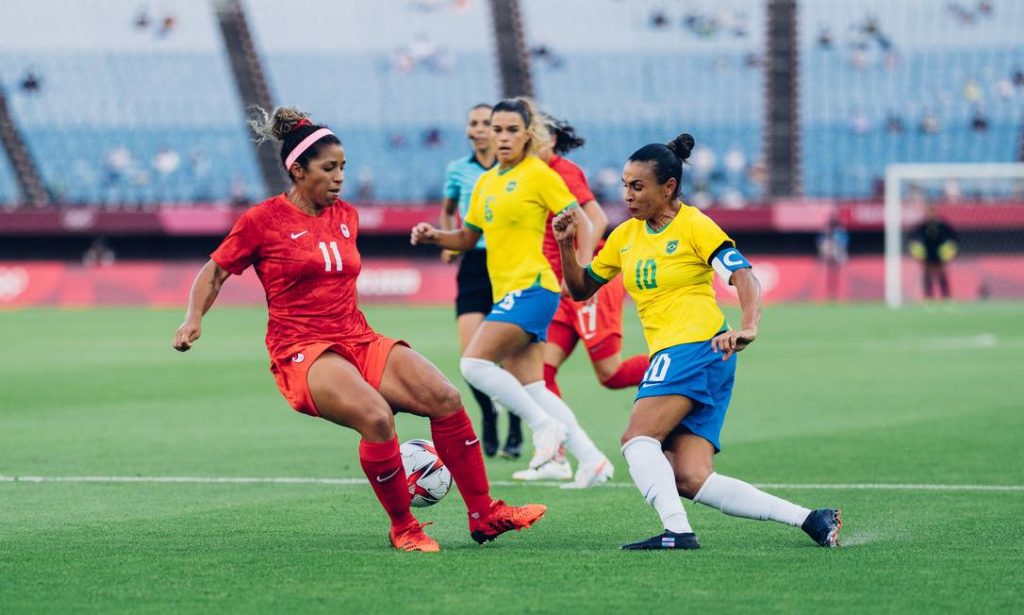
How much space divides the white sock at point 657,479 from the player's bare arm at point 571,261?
2.89 feet

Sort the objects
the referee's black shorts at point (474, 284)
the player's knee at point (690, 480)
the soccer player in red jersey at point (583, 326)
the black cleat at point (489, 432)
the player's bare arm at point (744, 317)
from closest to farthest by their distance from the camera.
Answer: the player's bare arm at point (744, 317) → the player's knee at point (690, 480) → the soccer player in red jersey at point (583, 326) → the referee's black shorts at point (474, 284) → the black cleat at point (489, 432)

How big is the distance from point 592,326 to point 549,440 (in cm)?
177

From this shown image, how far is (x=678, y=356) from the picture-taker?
651 centimetres

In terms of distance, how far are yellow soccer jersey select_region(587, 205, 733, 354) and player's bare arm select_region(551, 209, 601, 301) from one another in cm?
27

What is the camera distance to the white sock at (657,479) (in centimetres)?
634

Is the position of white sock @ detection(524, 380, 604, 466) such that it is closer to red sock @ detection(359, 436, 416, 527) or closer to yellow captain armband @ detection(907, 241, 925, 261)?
red sock @ detection(359, 436, 416, 527)

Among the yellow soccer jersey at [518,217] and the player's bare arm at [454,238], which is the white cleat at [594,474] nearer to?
the yellow soccer jersey at [518,217]

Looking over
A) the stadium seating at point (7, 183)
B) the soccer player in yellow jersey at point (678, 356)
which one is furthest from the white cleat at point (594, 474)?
the stadium seating at point (7, 183)

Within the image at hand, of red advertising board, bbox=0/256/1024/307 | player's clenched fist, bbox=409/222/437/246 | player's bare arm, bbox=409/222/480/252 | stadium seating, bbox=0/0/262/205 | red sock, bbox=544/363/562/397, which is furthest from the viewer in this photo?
stadium seating, bbox=0/0/262/205

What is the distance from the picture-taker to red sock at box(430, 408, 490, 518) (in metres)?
6.70

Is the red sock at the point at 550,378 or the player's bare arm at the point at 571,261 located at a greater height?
the player's bare arm at the point at 571,261

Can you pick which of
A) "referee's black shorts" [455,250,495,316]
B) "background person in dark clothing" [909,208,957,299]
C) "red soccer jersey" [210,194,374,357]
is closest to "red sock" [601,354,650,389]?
"referee's black shorts" [455,250,495,316]

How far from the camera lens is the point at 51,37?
39.5 meters

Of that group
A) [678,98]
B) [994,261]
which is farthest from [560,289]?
[678,98]
